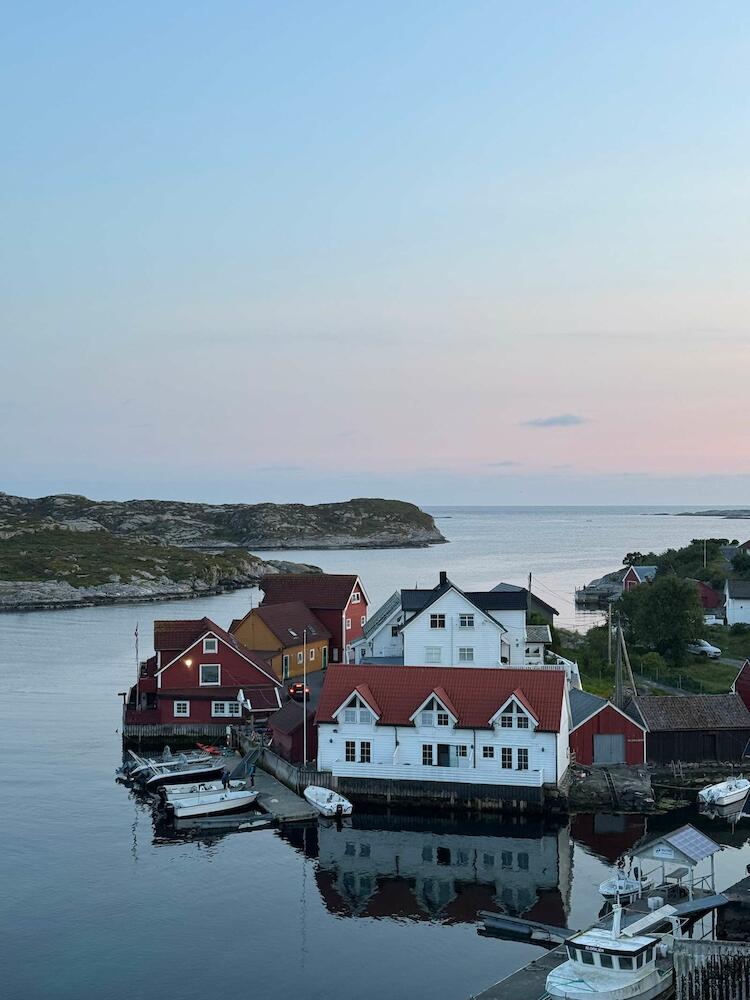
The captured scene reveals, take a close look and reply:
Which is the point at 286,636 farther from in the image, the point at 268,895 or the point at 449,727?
the point at 268,895

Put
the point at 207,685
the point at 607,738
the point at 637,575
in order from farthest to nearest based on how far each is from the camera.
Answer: the point at 637,575 → the point at 207,685 → the point at 607,738

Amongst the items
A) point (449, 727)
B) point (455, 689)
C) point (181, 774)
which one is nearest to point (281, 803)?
point (181, 774)

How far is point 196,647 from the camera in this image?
205ft

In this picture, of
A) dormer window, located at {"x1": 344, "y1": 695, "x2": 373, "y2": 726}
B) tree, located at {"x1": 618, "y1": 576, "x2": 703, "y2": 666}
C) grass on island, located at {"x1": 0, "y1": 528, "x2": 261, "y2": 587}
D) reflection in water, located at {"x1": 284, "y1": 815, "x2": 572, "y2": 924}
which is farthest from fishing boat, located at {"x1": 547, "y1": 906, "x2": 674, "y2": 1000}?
grass on island, located at {"x1": 0, "y1": 528, "x2": 261, "y2": 587}

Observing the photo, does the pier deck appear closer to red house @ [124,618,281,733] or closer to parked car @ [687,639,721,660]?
red house @ [124,618,281,733]

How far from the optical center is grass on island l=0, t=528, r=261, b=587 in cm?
16250

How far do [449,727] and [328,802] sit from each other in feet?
21.5

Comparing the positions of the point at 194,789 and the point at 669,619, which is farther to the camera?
the point at 669,619

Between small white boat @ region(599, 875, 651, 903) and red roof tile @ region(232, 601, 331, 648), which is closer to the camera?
small white boat @ region(599, 875, 651, 903)

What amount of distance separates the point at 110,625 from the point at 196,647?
63.4 metres

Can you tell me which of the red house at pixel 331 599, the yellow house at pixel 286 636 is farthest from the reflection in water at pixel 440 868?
the red house at pixel 331 599

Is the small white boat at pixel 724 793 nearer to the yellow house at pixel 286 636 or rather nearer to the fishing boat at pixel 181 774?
the fishing boat at pixel 181 774

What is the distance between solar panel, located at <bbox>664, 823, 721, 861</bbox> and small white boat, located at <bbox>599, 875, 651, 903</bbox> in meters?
1.97

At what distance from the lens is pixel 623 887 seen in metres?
35.0
